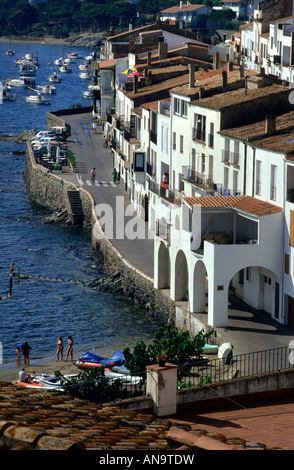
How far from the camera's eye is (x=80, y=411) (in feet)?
74.8

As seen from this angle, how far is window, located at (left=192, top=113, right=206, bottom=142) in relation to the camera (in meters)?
60.1

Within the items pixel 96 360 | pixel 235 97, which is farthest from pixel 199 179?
pixel 96 360

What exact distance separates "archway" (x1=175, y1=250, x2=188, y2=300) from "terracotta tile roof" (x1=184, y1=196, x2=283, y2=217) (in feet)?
13.1

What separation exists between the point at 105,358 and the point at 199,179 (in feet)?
52.0

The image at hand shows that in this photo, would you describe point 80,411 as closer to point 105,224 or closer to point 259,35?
point 105,224

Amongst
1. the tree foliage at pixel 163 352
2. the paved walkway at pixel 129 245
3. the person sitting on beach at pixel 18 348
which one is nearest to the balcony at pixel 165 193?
the paved walkway at pixel 129 245

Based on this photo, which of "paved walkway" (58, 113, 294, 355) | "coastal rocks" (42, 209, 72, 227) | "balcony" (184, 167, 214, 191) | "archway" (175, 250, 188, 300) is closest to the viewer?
"paved walkway" (58, 113, 294, 355)

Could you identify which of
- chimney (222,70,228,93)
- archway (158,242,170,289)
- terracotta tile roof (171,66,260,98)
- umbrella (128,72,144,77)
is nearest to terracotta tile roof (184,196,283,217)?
archway (158,242,170,289)

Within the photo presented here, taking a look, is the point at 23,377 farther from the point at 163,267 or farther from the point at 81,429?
the point at 81,429

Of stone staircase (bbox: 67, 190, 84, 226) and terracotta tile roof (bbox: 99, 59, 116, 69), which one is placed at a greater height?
terracotta tile roof (bbox: 99, 59, 116, 69)

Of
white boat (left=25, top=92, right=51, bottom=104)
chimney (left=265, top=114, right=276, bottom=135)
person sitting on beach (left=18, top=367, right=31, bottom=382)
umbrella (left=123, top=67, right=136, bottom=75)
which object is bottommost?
white boat (left=25, top=92, right=51, bottom=104)

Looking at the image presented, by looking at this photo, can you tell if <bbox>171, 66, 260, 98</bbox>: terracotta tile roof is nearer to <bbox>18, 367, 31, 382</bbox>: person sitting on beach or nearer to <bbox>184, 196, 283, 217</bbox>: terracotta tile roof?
<bbox>184, 196, 283, 217</bbox>: terracotta tile roof

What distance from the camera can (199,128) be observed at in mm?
60812
